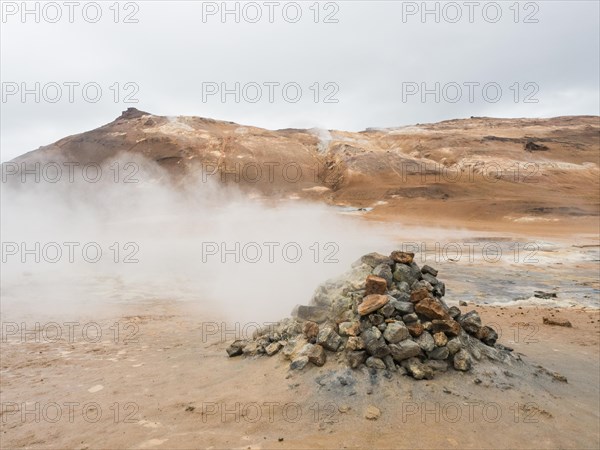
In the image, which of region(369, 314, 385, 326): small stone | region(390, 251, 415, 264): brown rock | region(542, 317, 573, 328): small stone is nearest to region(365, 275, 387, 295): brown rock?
region(369, 314, 385, 326): small stone

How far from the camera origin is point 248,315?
22.5 ft

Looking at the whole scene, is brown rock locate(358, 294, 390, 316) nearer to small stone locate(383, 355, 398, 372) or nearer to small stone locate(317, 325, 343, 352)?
small stone locate(317, 325, 343, 352)

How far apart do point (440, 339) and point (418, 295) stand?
0.49 metres

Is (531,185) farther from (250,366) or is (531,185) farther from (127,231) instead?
(250,366)

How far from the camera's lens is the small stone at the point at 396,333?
4.01 meters

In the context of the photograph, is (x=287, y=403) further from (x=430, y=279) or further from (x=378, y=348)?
(x=430, y=279)

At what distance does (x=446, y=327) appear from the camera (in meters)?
4.16

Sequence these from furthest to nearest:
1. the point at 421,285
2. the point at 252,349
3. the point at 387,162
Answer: the point at 387,162
the point at 252,349
the point at 421,285

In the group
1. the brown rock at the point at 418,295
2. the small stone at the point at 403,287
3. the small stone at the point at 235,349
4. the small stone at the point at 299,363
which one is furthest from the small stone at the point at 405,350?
the small stone at the point at 235,349

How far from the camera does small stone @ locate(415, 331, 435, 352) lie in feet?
13.1

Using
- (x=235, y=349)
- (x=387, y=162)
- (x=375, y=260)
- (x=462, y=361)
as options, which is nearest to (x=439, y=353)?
(x=462, y=361)

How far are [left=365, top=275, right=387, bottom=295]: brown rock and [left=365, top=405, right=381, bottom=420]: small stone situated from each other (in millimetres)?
1160

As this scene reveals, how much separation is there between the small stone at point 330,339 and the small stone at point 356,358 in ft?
0.69

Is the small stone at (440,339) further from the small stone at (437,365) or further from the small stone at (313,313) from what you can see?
the small stone at (313,313)
